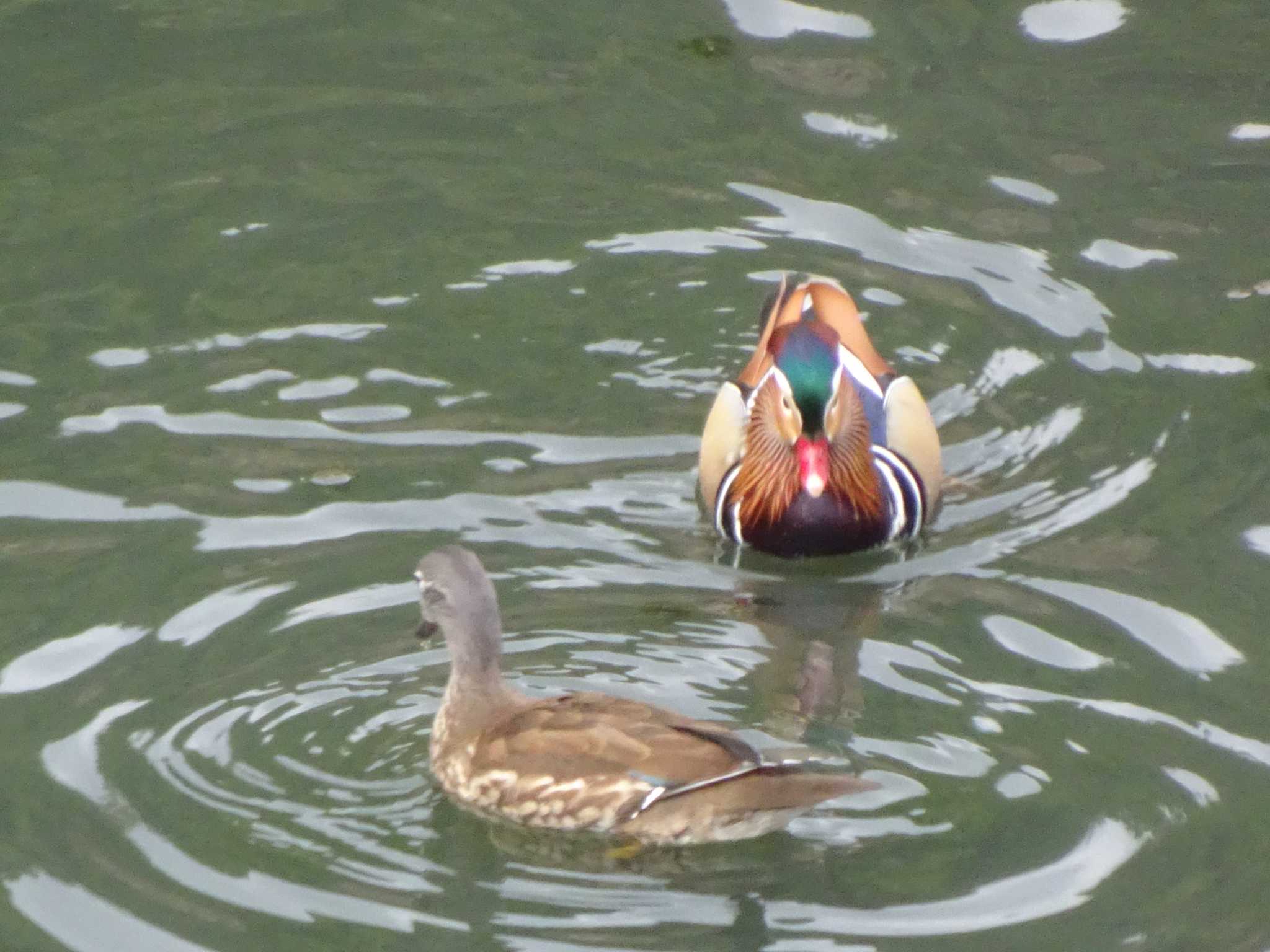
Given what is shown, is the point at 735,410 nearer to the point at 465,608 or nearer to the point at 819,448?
the point at 819,448

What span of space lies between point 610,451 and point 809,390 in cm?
79

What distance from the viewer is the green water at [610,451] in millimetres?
5863

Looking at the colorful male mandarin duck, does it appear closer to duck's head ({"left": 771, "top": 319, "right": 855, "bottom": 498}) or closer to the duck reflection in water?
duck's head ({"left": 771, "top": 319, "right": 855, "bottom": 498})

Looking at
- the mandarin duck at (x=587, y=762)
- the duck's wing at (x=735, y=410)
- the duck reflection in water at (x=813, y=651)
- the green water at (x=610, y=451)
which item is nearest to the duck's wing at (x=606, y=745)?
the mandarin duck at (x=587, y=762)

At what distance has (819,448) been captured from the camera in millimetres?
8422

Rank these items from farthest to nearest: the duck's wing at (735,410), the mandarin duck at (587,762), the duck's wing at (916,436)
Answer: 1. the duck's wing at (735,410)
2. the duck's wing at (916,436)
3. the mandarin duck at (587,762)

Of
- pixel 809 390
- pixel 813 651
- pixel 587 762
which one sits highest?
pixel 587 762

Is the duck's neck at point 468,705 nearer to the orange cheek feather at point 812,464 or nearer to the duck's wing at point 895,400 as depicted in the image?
the orange cheek feather at point 812,464

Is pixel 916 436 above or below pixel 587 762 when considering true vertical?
below

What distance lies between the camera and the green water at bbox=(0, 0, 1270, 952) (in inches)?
231

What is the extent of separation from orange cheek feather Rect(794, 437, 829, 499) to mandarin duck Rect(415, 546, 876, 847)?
208cm

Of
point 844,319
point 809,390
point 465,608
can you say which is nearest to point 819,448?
point 809,390

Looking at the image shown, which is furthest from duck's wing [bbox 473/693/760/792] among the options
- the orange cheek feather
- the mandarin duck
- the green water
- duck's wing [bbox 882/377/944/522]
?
duck's wing [bbox 882/377/944/522]

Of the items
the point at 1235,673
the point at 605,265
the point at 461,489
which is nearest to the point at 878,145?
the point at 605,265
